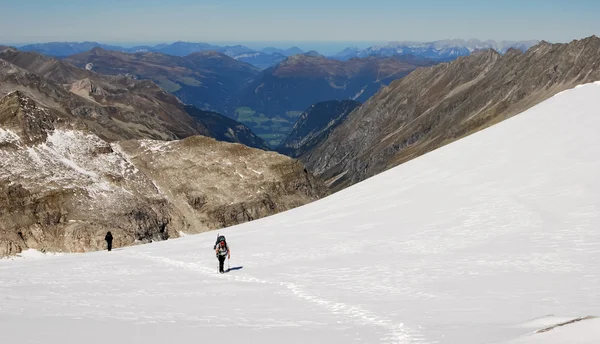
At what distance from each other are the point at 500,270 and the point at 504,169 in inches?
629

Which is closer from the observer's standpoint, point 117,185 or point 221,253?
point 221,253

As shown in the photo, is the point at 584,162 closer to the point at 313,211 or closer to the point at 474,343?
the point at 313,211

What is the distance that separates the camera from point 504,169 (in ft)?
109

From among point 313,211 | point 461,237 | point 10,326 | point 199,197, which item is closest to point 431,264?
point 461,237

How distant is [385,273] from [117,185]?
52669mm

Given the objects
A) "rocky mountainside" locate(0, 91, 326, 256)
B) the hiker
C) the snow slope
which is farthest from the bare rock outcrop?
the hiker

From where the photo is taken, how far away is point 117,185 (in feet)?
218

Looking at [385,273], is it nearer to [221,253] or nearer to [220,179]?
[221,253]

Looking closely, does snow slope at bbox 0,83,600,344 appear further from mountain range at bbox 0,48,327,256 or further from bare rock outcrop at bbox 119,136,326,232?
bare rock outcrop at bbox 119,136,326,232

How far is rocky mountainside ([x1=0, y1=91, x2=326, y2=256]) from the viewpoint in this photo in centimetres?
5500

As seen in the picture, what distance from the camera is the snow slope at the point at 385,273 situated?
12.6 meters

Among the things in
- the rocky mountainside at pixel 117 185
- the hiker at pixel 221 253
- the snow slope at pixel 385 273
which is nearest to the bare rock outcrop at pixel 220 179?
the rocky mountainside at pixel 117 185

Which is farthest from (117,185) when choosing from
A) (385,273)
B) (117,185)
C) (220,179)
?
(385,273)

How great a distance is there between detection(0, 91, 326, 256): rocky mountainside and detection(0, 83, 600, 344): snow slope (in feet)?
86.2
